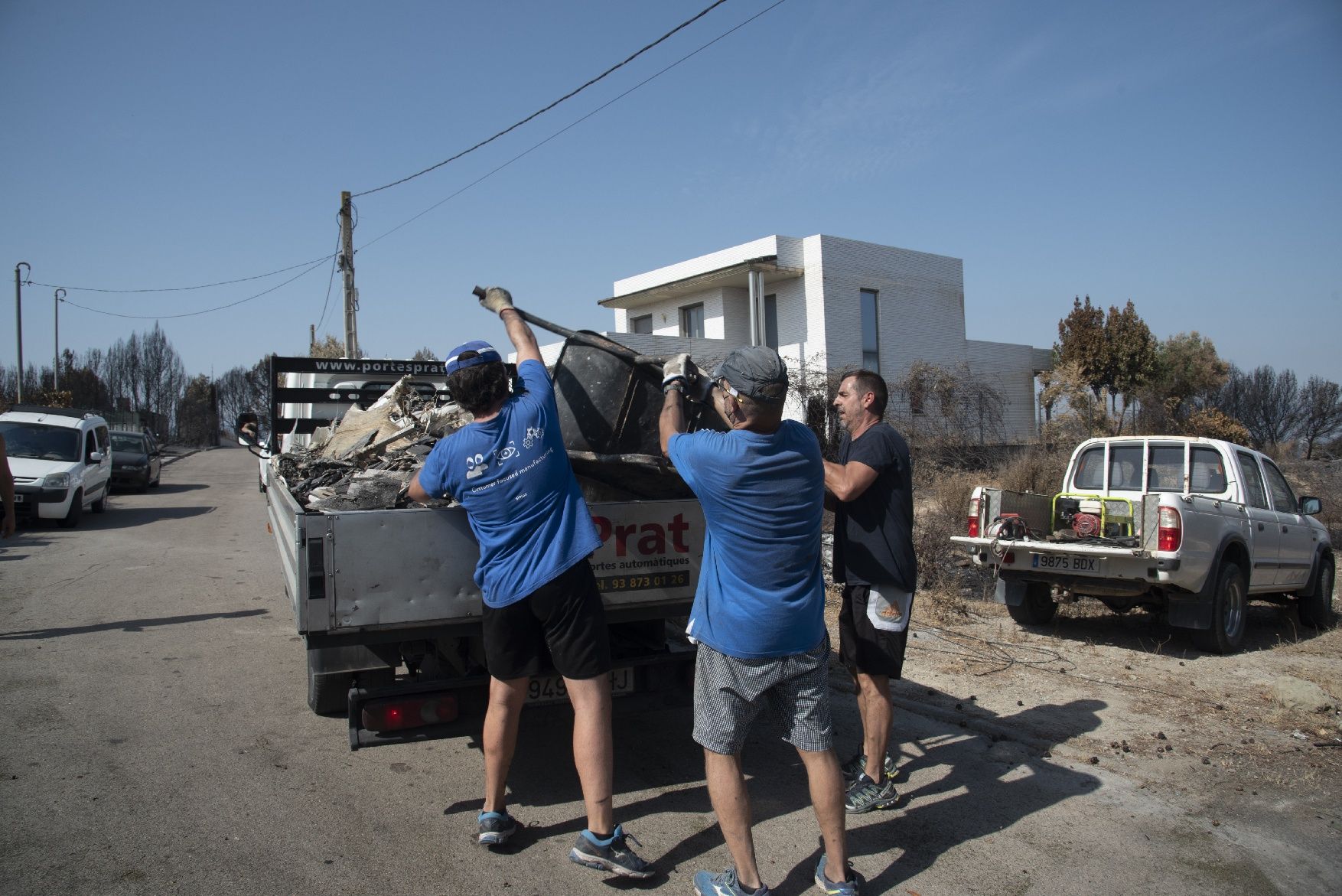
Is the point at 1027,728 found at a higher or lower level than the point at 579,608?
lower

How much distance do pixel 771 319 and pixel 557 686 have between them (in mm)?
22028

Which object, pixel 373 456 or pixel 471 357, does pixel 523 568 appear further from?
pixel 373 456

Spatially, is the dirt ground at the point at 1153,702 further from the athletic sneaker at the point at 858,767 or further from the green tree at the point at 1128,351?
the green tree at the point at 1128,351

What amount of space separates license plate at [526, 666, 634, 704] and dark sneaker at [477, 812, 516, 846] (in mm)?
537

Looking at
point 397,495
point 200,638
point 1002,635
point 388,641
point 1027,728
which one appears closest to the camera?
point 388,641

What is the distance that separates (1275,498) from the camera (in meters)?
8.35

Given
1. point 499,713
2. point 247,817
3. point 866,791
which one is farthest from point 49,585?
point 866,791

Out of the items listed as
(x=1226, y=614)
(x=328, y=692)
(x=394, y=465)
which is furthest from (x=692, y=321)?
(x=328, y=692)

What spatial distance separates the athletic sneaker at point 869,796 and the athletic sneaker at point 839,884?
2.79 feet

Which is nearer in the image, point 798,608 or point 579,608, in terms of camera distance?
point 798,608

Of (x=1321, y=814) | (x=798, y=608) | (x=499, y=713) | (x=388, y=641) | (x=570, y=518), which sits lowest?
(x=1321, y=814)

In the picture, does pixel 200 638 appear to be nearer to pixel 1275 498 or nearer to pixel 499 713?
pixel 499 713

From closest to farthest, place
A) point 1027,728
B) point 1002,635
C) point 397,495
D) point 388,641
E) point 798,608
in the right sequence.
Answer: point 798,608 < point 388,641 < point 397,495 < point 1027,728 < point 1002,635

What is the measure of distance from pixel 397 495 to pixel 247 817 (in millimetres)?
1493
